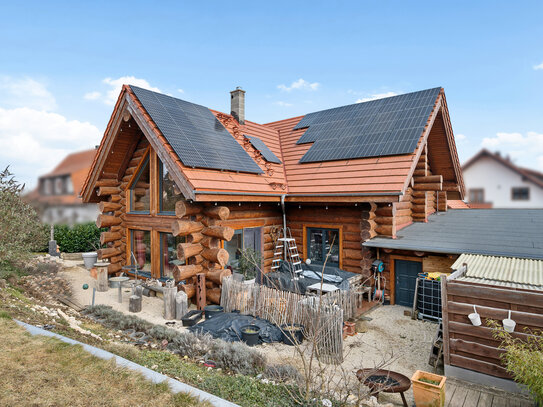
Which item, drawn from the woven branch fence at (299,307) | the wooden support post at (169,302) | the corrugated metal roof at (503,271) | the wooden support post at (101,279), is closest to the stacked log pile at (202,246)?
the wooden support post at (169,302)

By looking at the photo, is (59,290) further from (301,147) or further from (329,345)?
(301,147)

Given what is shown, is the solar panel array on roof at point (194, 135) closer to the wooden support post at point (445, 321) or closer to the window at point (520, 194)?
the wooden support post at point (445, 321)

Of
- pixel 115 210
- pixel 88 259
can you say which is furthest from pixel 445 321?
pixel 88 259

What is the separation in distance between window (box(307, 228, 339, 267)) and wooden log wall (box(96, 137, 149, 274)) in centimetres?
742

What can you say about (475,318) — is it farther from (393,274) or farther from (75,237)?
(75,237)

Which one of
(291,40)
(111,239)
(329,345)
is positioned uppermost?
(291,40)

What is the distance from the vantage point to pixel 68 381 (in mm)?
4352

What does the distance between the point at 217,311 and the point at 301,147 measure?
8.46m

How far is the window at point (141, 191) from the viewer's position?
1237 cm

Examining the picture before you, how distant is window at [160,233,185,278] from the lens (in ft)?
37.2

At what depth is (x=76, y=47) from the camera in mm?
8211

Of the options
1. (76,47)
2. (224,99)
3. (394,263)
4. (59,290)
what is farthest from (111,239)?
(394,263)

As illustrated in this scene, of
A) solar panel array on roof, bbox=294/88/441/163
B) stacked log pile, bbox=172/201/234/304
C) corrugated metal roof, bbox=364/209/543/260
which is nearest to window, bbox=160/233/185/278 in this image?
stacked log pile, bbox=172/201/234/304

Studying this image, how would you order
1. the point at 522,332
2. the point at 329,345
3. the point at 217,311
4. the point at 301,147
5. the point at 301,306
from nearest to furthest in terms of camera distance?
1. the point at 522,332
2. the point at 329,345
3. the point at 301,306
4. the point at 217,311
5. the point at 301,147
